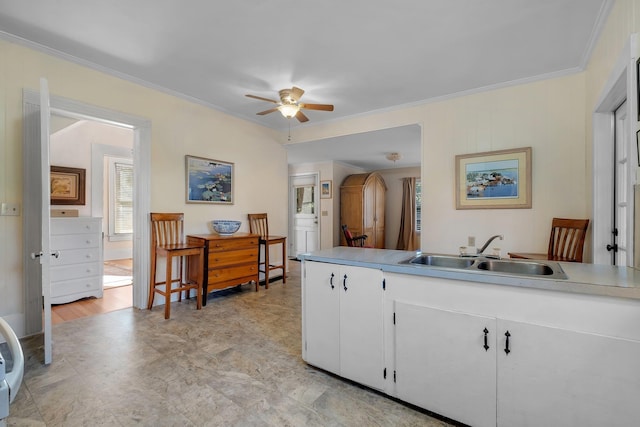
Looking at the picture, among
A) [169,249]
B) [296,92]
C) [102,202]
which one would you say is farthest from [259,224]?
[102,202]

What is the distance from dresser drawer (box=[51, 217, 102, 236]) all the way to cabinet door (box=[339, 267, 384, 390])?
3.56m

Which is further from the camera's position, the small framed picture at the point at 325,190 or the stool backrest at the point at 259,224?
the small framed picture at the point at 325,190

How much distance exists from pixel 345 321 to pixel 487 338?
81 cm

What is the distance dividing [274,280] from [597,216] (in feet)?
13.2

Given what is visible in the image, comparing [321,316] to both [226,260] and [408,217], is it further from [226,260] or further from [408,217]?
[408,217]

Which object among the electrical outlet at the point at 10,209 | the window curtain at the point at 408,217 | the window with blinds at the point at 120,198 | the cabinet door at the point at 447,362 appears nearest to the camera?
the cabinet door at the point at 447,362

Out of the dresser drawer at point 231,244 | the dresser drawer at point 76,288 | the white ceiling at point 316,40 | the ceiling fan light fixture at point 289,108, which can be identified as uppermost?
the white ceiling at point 316,40

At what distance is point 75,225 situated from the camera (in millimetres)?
3666

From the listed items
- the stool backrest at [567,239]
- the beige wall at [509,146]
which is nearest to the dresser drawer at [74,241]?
the beige wall at [509,146]

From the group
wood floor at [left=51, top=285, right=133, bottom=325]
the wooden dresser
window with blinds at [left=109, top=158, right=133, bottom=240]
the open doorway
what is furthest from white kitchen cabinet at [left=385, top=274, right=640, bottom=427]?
window with blinds at [left=109, top=158, right=133, bottom=240]

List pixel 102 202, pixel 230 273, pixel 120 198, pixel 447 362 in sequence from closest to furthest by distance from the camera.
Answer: pixel 447 362 < pixel 230 273 < pixel 102 202 < pixel 120 198

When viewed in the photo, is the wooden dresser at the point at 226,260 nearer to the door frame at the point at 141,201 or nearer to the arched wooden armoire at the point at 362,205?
the door frame at the point at 141,201

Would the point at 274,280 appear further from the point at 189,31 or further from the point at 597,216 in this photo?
the point at 597,216

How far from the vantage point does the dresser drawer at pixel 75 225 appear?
351cm
